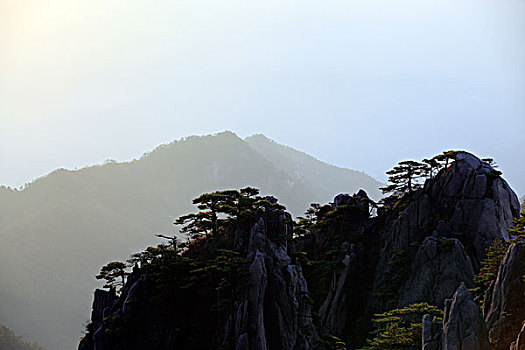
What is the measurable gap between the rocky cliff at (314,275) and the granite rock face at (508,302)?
8.44 metres

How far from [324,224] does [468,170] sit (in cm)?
→ 1558

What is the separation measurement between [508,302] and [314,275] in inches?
1178

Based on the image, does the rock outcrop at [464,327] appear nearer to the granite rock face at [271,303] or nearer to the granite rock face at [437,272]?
the granite rock face at [271,303]

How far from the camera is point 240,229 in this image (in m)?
41.1

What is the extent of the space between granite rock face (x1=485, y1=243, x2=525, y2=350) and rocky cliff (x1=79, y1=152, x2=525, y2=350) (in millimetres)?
8443

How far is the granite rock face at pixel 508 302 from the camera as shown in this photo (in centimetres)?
2058

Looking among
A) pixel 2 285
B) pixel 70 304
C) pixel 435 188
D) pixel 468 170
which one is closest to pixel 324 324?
pixel 435 188

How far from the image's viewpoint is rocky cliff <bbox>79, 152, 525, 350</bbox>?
37281 millimetres

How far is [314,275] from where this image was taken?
5028 cm

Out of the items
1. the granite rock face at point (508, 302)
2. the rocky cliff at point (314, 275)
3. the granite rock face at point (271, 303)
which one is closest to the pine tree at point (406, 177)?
the rocky cliff at point (314, 275)

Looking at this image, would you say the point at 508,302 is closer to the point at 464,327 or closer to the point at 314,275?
the point at 464,327

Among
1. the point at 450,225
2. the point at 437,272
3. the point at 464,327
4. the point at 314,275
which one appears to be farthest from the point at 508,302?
the point at 314,275

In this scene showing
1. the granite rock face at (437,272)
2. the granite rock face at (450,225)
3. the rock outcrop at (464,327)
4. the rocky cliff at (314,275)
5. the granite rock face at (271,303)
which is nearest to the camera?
the rock outcrop at (464,327)

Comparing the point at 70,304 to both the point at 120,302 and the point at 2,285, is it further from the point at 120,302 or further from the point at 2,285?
the point at 120,302
